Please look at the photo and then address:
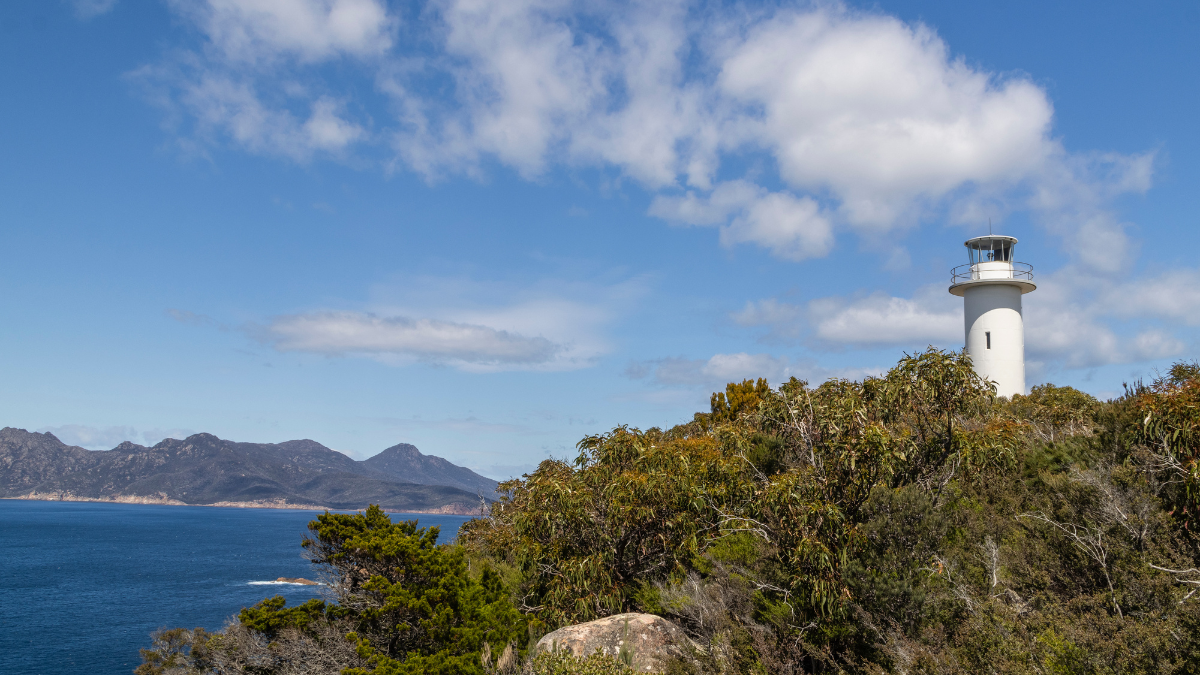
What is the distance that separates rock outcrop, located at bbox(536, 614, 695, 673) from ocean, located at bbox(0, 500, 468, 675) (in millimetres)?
13104

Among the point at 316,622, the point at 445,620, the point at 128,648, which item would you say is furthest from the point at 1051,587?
the point at 128,648

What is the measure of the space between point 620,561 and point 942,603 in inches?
315

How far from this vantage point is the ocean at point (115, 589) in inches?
1679

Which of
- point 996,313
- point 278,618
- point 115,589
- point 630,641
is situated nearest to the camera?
point 630,641

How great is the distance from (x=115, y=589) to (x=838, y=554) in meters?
76.0

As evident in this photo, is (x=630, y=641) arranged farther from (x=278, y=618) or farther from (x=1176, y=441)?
(x=1176, y=441)

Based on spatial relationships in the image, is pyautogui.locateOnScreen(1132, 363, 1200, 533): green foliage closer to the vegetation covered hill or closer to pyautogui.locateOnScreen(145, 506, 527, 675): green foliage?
the vegetation covered hill

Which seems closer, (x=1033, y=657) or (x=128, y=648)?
(x=1033, y=657)

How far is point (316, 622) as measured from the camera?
1627 centimetres

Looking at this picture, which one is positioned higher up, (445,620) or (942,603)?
(942,603)

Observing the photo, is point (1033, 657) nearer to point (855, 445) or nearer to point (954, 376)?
point (855, 445)

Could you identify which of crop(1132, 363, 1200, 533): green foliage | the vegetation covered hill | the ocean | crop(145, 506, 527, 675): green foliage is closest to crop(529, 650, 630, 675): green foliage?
the vegetation covered hill

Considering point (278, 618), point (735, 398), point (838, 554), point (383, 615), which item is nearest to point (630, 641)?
point (838, 554)

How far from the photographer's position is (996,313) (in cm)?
3294
